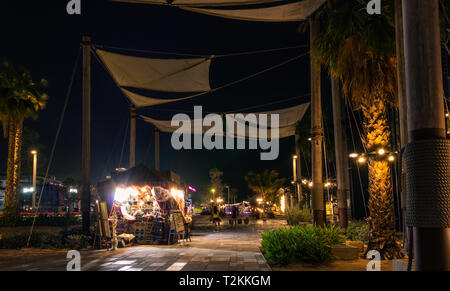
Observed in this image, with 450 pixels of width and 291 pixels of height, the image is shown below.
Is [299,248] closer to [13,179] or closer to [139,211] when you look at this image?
[139,211]

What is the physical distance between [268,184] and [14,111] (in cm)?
4541

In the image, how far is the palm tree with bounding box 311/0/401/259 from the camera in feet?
31.6

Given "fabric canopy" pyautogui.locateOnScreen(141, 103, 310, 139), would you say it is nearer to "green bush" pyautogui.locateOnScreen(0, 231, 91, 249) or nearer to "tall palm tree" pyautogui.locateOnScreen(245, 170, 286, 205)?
"green bush" pyautogui.locateOnScreen(0, 231, 91, 249)

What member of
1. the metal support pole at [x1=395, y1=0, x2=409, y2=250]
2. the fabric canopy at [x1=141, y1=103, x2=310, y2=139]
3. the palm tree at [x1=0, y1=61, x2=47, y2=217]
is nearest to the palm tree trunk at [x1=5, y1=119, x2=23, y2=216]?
the palm tree at [x1=0, y1=61, x2=47, y2=217]

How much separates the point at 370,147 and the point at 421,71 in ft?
27.8

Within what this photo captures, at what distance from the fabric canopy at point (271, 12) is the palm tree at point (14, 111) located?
1649cm

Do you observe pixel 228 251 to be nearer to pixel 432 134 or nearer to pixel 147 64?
pixel 147 64

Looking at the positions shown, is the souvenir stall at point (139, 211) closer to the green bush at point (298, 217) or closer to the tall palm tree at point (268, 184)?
the green bush at point (298, 217)

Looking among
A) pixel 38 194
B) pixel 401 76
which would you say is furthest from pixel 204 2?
pixel 38 194

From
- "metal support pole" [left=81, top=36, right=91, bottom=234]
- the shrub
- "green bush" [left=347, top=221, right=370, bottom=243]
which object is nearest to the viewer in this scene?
"green bush" [left=347, top=221, right=370, bottom=243]

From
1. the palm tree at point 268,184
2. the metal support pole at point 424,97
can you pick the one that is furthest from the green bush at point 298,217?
the palm tree at point 268,184

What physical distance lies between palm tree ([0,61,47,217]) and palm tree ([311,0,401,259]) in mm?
19599

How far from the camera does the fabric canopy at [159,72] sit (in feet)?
50.0

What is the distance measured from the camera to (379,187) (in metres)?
10.6
